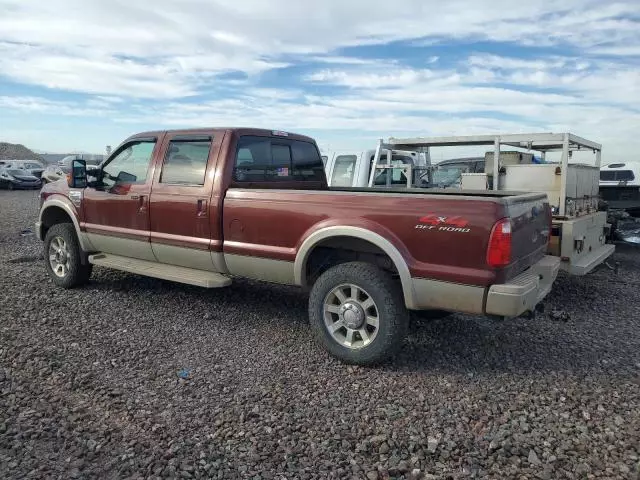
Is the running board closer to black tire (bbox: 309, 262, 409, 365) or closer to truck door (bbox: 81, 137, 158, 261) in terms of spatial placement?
truck door (bbox: 81, 137, 158, 261)

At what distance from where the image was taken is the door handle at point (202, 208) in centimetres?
512

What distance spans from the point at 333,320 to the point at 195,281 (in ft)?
4.88

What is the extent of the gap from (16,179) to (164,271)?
80.0 feet

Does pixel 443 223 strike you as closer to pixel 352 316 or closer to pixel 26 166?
pixel 352 316

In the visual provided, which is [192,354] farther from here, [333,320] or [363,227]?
[363,227]

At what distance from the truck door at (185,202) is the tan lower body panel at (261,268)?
0.60ft

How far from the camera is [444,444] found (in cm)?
321

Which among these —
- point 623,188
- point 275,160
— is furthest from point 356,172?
point 623,188

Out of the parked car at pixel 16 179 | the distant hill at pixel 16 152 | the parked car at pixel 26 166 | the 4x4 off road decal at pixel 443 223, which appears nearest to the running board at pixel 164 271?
the 4x4 off road decal at pixel 443 223

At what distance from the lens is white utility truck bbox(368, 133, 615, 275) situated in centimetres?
580

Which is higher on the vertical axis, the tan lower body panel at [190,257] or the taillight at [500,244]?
the taillight at [500,244]

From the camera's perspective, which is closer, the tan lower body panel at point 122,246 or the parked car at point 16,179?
the tan lower body panel at point 122,246

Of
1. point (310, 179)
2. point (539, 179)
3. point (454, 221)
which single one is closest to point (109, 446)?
point (454, 221)

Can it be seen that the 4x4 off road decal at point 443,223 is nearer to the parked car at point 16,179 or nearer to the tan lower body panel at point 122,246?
the tan lower body panel at point 122,246
